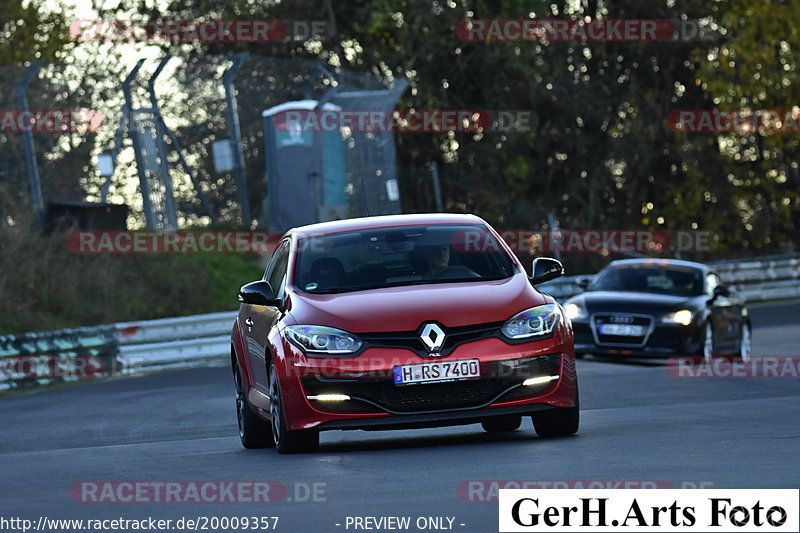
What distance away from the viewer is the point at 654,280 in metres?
23.5

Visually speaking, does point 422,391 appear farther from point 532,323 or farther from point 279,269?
point 279,269

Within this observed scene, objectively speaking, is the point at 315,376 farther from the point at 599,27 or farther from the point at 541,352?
the point at 599,27

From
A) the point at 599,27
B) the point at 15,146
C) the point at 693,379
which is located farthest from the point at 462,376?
the point at 599,27

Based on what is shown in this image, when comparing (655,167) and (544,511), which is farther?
(655,167)

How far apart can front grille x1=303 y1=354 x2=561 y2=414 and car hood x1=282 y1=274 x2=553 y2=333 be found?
0.32 m

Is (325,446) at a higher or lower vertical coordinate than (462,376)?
lower

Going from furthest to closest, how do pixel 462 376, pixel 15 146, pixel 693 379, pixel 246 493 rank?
pixel 15 146 < pixel 693 379 < pixel 462 376 < pixel 246 493

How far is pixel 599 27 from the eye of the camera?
39469 millimetres

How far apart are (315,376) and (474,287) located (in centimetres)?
123

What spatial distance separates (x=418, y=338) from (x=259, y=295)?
5.34 ft

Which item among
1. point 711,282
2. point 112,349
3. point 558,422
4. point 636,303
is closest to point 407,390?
point 558,422

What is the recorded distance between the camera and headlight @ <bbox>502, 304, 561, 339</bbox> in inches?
453

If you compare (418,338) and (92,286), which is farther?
(92,286)

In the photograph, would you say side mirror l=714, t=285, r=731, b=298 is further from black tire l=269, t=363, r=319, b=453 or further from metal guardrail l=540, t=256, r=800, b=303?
metal guardrail l=540, t=256, r=800, b=303
